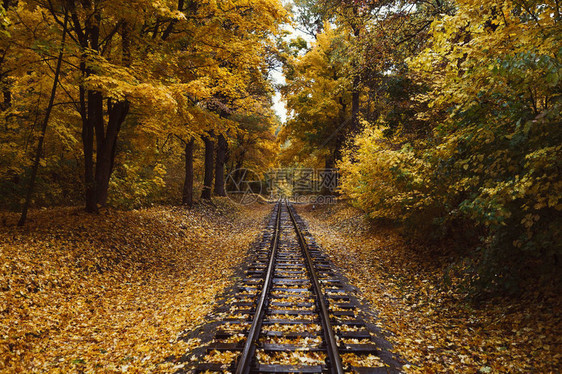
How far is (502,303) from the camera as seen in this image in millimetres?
5691

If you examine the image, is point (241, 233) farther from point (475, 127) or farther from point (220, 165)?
point (475, 127)

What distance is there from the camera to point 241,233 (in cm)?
1563

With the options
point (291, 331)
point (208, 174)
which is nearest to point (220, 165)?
point (208, 174)

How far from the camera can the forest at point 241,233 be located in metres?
4.50

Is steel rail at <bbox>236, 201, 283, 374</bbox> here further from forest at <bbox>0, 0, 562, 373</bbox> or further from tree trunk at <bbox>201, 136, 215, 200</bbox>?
tree trunk at <bbox>201, 136, 215, 200</bbox>

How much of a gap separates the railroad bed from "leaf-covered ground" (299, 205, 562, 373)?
2.08ft

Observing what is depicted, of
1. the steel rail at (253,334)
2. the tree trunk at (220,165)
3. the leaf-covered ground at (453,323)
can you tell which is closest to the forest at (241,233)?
the leaf-covered ground at (453,323)

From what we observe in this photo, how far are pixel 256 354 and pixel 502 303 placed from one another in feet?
14.8

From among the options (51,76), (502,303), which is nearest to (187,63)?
(51,76)

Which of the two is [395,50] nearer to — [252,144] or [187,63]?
[187,63]

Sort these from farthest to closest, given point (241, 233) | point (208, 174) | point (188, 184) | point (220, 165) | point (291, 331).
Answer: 1. point (220, 165)
2. point (208, 174)
3. point (188, 184)
4. point (241, 233)
5. point (291, 331)

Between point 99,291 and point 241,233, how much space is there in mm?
8876

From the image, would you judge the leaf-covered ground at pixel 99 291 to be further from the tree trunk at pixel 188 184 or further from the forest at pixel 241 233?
the tree trunk at pixel 188 184

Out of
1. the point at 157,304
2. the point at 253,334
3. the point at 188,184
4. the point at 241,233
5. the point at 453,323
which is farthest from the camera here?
the point at 188,184
